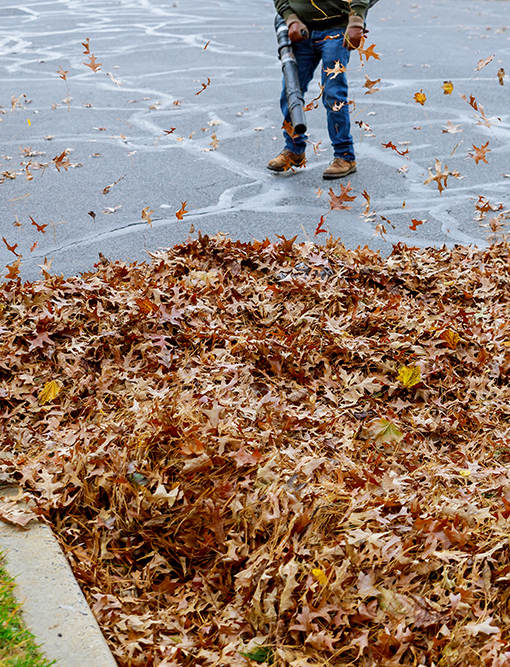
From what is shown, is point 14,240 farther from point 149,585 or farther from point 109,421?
point 149,585

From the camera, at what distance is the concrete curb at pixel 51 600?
1.64 meters

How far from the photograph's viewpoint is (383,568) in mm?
1964

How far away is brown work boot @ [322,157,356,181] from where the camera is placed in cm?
543

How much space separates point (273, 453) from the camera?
2340mm

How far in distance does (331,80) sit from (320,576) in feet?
14.4

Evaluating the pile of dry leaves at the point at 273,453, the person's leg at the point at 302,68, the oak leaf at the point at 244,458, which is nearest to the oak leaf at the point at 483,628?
the pile of dry leaves at the point at 273,453

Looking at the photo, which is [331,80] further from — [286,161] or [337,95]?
[286,161]

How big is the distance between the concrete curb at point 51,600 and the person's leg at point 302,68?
4312 millimetres

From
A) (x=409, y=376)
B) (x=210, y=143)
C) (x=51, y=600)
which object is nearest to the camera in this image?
(x=51, y=600)

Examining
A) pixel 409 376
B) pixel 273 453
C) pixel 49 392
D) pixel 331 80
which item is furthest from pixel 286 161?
pixel 273 453

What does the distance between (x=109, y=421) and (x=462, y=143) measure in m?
5.18

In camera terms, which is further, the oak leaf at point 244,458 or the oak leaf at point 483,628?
the oak leaf at point 244,458

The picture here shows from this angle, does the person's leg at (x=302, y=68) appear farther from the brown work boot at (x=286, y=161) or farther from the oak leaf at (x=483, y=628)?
the oak leaf at (x=483, y=628)

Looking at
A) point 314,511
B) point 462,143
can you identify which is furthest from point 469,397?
point 462,143
